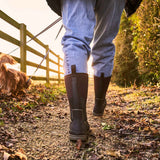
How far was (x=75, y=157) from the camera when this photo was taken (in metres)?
1.04

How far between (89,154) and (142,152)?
334 mm

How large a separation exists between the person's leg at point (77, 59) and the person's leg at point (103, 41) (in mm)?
290

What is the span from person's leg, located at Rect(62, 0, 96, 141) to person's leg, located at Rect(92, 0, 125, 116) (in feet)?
0.95

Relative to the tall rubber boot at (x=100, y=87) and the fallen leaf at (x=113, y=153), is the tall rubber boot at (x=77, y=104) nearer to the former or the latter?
the fallen leaf at (x=113, y=153)

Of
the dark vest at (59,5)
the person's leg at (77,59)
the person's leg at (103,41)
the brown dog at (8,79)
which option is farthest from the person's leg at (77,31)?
the brown dog at (8,79)

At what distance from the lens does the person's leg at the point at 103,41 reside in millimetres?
1448

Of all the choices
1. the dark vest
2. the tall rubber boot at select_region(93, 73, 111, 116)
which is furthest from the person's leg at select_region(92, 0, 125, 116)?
the dark vest

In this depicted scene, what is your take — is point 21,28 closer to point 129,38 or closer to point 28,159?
point 129,38

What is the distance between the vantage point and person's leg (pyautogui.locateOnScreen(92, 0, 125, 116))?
145 centimetres

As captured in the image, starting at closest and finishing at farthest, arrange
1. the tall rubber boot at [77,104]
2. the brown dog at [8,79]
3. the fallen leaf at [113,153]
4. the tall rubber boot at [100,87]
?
the fallen leaf at [113,153] → the tall rubber boot at [77,104] → the tall rubber boot at [100,87] → the brown dog at [8,79]

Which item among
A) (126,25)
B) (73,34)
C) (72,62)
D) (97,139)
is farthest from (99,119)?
(126,25)

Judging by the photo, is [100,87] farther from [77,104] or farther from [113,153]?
[113,153]

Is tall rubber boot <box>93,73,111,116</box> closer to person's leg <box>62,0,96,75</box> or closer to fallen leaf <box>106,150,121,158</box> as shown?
person's leg <box>62,0,96,75</box>

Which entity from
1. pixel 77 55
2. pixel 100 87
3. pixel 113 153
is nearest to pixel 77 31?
pixel 77 55
